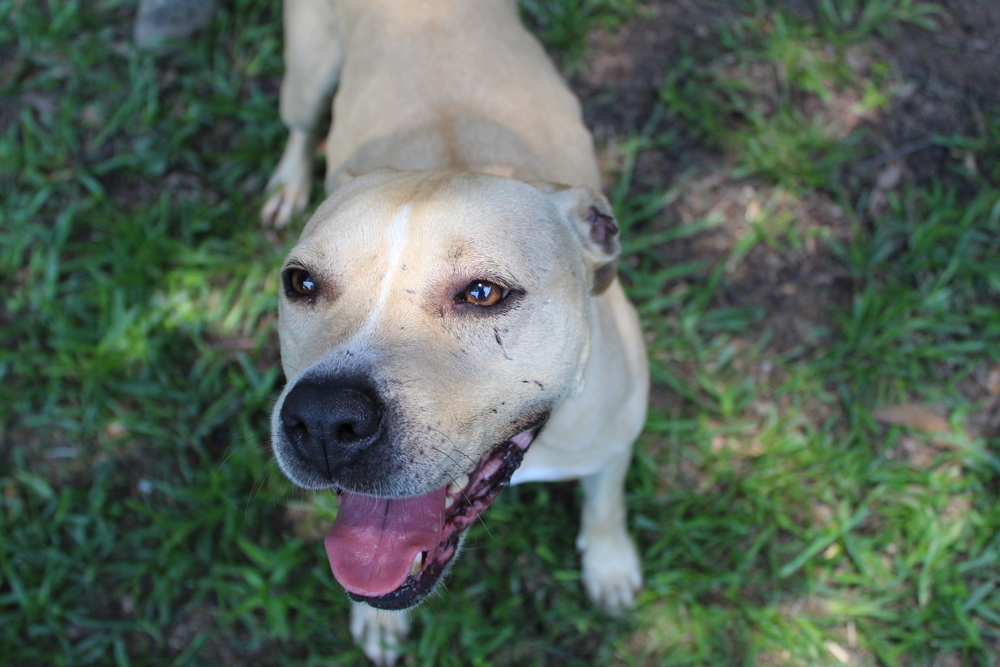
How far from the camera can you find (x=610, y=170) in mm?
4594

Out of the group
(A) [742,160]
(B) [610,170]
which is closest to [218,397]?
(B) [610,170]

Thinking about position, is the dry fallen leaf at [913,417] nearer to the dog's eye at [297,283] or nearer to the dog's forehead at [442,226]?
the dog's forehead at [442,226]

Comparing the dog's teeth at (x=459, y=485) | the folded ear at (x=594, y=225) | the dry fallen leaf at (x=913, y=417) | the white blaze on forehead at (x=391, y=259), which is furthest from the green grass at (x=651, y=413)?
the white blaze on forehead at (x=391, y=259)

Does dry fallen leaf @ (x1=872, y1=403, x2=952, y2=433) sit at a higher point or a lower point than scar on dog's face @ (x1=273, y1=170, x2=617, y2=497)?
lower

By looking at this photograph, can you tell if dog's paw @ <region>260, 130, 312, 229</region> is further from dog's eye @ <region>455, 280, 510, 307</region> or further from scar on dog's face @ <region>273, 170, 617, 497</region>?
dog's eye @ <region>455, 280, 510, 307</region>

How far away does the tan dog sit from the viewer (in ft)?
6.88

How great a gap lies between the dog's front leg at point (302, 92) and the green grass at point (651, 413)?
24 centimetres

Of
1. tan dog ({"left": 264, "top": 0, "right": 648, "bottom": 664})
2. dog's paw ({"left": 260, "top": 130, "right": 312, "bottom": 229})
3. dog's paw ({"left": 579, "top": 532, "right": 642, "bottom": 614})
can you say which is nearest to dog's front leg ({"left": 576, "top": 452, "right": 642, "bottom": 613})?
dog's paw ({"left": 579, "top": 532, "right": 642, "bottom": 614})

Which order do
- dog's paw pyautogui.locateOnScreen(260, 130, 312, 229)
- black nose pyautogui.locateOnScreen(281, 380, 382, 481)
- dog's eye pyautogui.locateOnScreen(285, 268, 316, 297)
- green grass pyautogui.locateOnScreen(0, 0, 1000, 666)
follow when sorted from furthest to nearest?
1. dog's paw pyautogui.locateOnScreen(260, 130, 312, 229)
2. green grass pyautogui.locateOnScreen(0, 0, 1000, 666)
3. dog's eye pyautogui.locateOnScreen(285, 268, 316, 297)
4. black nose pyautogui.locateOnScreen(281, 380, 382, 481)

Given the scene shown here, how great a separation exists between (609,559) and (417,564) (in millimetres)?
1551

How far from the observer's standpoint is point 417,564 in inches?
97.3

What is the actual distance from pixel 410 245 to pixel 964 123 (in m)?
3.80

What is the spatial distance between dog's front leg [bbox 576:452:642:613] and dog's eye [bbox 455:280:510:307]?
1622 mm

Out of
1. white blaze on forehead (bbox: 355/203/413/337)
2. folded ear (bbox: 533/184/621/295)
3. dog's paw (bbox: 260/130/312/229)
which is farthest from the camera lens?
dog's paw (bbox: 260/130/312/229)
